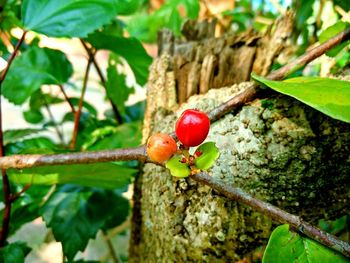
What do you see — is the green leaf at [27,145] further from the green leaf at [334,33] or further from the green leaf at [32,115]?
the green leaf at [334,33]

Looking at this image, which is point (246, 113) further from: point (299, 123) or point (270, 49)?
point (270, 49)

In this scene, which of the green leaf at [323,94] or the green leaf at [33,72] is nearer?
the green leaf at [323,94]

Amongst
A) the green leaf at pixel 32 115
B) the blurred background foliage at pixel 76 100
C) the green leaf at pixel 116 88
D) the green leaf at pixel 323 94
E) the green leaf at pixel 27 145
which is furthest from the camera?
the green leaf at pixel 32 115

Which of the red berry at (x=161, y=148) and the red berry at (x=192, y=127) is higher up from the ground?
the red berry at (x=192, y=127)

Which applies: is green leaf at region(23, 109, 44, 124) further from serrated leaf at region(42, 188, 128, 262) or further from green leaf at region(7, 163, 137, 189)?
A: green leaf at region(7, 163, 137, 189)

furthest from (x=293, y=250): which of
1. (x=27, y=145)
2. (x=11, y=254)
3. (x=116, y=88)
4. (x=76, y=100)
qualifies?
(x=76, y=100)

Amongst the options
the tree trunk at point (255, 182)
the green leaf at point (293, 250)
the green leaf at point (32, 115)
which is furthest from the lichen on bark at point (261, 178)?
the green leaf at point (32, 115)

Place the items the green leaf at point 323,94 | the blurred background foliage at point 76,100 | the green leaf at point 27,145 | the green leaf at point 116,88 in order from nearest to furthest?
the green leaf at point 323,94
the blurred background foliage at point 76,100
the green leaf at point 27,145
the green leaf at point 116,88

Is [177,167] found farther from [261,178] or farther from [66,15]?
[66,15]
